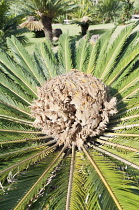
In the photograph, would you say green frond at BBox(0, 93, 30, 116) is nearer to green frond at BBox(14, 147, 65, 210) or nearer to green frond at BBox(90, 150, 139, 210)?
green frond at BBox(14, 147, 65, 210)

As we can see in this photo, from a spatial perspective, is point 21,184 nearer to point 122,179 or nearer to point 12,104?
point 122,179

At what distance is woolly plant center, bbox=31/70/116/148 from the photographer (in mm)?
2303

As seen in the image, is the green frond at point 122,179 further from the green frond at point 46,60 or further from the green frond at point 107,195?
the green frond at point 46,60

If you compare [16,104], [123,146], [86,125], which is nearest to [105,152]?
[123,146]

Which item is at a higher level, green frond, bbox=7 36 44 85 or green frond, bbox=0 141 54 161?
green frond, bbox=7 36 44 85

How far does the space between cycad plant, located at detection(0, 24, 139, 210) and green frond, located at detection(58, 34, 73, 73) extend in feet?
0.07

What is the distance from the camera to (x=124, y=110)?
293 centimetres

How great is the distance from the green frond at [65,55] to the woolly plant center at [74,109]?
4.28 feet

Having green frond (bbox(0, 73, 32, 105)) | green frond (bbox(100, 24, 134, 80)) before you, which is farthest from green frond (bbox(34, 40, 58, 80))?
Answer: green frond (bbox(100, 24, 134, 80))

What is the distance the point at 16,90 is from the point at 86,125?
151cm

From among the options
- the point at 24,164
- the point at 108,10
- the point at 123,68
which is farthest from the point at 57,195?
the point at 108,10

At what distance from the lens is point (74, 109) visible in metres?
2.37

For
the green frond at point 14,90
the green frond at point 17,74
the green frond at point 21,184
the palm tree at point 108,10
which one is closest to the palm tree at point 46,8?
the green frond at point 17,74

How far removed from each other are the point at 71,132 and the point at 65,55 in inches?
77.9
